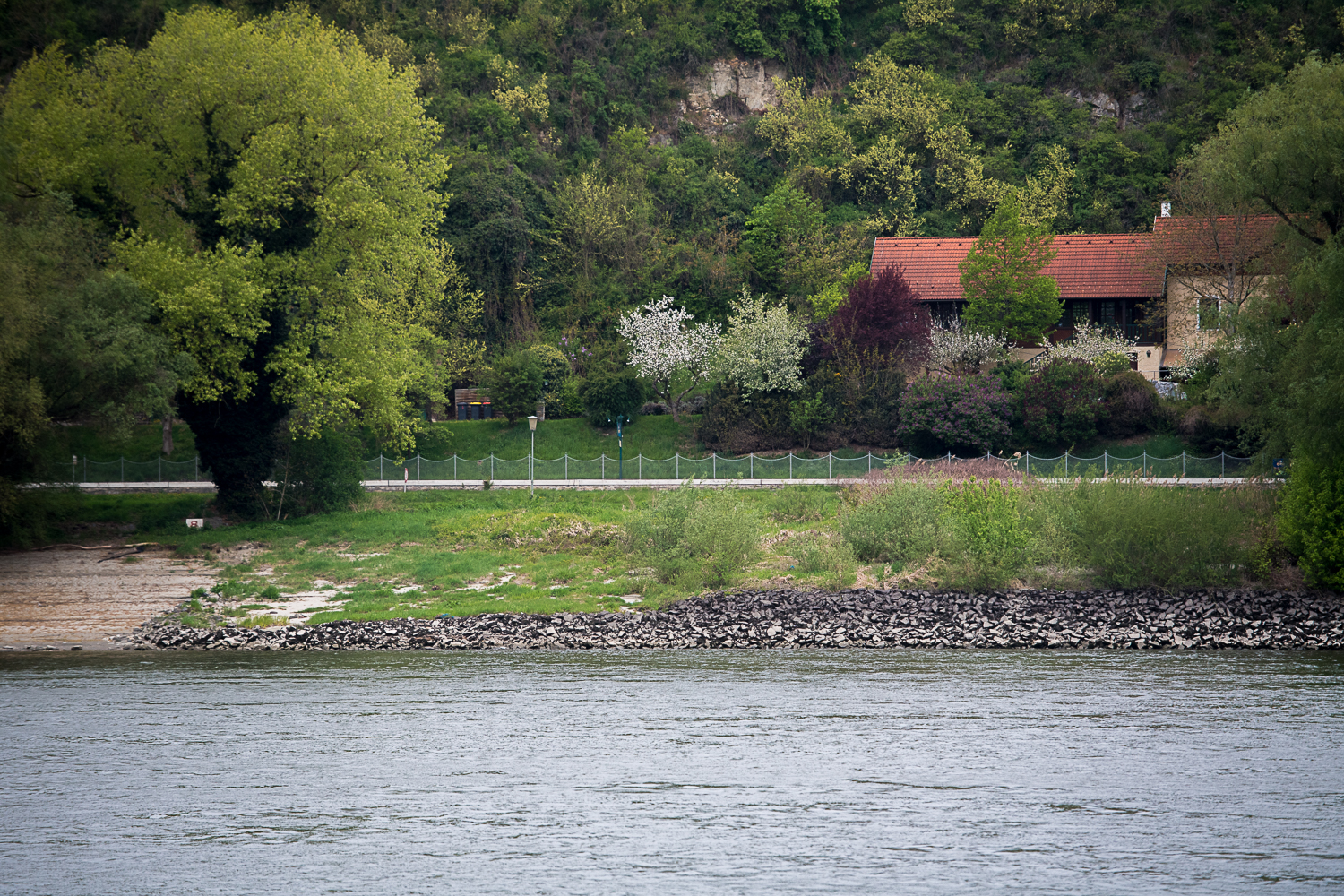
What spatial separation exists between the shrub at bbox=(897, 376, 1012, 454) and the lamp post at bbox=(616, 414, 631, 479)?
12063 mm

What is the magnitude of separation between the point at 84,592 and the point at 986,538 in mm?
24091

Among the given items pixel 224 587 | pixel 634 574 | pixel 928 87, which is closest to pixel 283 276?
pixel 224 587

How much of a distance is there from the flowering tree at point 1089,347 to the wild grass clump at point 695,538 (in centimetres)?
2543

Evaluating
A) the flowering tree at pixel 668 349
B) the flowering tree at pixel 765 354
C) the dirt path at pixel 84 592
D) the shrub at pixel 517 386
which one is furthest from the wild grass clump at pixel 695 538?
the flowering tree at pixel 668 349

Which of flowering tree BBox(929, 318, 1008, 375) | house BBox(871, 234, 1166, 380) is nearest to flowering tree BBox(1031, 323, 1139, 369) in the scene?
house BBox(871, 234, 1166, 380)

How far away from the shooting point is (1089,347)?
54.4 meters

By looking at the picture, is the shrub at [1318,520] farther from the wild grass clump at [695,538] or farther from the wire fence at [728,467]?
the wild grass clump at [695,538]

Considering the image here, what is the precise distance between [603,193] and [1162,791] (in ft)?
189

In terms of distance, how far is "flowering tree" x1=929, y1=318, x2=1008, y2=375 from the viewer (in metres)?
54.9

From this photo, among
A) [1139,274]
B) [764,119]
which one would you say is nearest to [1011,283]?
[1139,274]

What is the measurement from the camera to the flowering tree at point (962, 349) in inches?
2160

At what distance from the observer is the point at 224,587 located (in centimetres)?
3098

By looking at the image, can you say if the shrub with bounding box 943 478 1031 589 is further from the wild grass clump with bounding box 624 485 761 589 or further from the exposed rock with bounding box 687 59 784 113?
the exposed rock with bounding box 687 59 784 113

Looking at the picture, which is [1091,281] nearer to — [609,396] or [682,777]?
[609,396]
